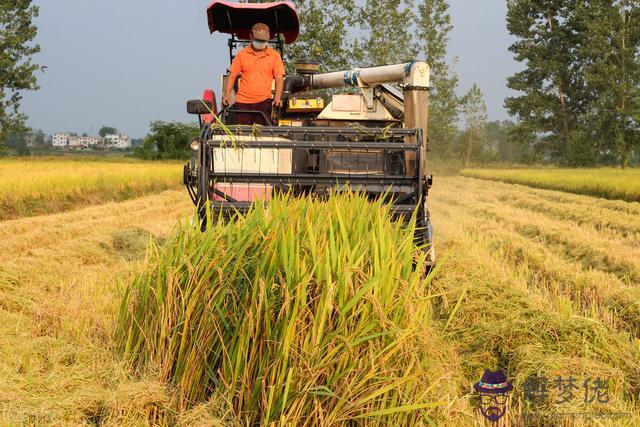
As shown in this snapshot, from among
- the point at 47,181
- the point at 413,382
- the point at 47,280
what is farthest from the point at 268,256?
the point at 47,181

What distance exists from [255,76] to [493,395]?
5.06 metres

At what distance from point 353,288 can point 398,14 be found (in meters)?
40.4

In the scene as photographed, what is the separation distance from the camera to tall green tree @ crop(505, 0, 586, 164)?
55.4 meters

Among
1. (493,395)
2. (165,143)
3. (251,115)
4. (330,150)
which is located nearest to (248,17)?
(251,115)

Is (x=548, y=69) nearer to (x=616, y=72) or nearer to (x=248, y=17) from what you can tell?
(x=616, y=72)

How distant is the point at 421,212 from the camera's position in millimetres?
5727

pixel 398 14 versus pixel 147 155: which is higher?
pixel 398 14

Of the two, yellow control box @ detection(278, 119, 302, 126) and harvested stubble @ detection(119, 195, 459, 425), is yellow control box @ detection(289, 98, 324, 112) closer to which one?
yellow control box @ detection(278, 119, 302, 126)

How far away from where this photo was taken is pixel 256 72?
740 centimetres

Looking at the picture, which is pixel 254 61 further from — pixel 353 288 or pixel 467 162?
pixel 467 162

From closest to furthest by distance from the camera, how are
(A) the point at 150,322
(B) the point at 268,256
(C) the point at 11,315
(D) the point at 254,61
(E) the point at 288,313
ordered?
1. (E) the point at 288,313
2. (B) the point at 268,256
3. (A) the point at 150,322
4. (C) the point at 11,315
5. (D) the point at 254,61

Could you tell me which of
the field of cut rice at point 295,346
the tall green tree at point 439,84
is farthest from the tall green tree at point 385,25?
the field of cut rice at point 295,346

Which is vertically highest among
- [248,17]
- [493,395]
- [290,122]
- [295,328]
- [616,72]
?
[616,72]

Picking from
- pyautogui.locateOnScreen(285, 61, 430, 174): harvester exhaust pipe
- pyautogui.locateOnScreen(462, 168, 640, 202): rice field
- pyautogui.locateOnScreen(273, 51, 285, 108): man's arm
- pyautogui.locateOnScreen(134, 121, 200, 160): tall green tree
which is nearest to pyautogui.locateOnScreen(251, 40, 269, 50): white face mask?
pyautogui.locateOnScreen(273, 51, 285, 108): man's arm
